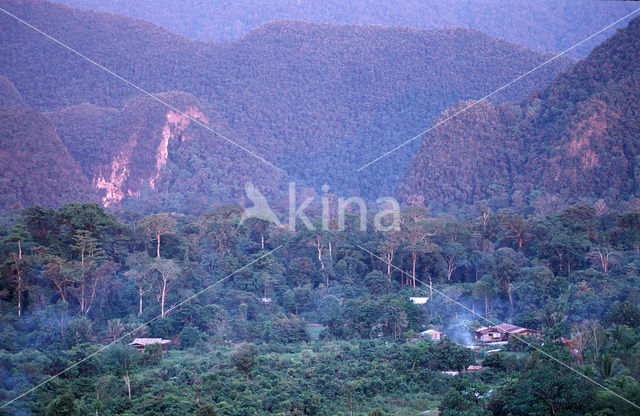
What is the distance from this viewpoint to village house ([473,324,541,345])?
25.0m

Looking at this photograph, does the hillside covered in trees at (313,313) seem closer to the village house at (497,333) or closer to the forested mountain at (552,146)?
the village house at (497,333)

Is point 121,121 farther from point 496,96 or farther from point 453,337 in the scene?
point 453,337

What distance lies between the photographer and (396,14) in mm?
108312

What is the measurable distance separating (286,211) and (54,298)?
855 inches

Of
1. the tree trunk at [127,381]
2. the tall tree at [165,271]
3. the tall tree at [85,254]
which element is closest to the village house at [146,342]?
the tall tree at [165,271]

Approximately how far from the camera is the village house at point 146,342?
2411cm

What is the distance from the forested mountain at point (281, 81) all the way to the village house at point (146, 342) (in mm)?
33498

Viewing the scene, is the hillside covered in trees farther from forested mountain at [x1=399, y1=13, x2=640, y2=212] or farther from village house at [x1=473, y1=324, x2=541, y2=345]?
forested mountain at [x1=399, y1=13, x2=640, y2=212]

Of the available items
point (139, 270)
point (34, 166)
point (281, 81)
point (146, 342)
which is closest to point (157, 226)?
point (139, 270)

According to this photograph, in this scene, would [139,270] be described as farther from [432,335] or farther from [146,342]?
[432,335]

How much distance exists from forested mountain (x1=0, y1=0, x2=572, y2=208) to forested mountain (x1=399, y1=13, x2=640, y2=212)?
8.15 meters

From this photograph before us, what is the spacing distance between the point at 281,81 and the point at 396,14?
3370cm

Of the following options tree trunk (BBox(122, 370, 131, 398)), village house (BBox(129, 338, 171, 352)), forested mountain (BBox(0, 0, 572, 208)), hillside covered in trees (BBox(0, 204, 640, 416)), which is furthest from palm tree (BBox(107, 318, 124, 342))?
forested mountain (BBox(0, 0, 572, 208))

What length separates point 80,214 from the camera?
1168 inches
